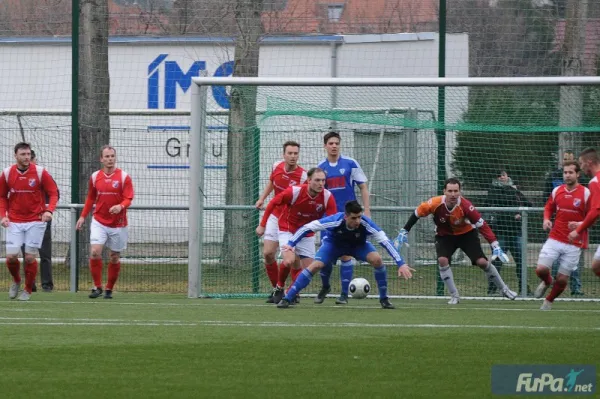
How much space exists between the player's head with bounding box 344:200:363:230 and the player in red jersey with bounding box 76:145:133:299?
3257 mm

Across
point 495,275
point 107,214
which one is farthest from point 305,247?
point 107,214

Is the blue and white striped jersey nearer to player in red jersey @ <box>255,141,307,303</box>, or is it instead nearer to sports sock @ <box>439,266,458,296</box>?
player in red jersey @ <box>255,141,307,303</box>

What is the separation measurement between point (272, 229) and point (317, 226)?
5.08 feet

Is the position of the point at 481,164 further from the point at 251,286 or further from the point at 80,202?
the point at 80,202

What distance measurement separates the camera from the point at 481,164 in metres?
16.3

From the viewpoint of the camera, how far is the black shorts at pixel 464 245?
14258 mm

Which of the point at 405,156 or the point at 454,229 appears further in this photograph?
the point at 405,156

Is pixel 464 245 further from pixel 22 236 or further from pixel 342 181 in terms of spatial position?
pixel 22 236

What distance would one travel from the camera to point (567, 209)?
13703 millimetres

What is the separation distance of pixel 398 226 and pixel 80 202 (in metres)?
4.69

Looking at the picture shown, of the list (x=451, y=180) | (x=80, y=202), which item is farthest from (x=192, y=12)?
(x=451, y=180)

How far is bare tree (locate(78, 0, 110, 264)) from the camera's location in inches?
666

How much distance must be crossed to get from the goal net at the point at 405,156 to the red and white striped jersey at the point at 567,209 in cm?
146

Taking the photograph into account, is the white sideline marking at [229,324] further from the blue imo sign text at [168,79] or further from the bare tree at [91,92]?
the blue imo sign text at [168,79]
